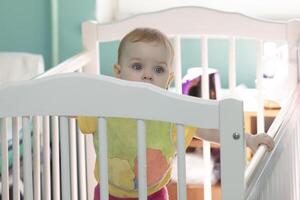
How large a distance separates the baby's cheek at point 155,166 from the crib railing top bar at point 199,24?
2.57ft

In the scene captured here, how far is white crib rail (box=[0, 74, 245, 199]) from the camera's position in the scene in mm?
1372

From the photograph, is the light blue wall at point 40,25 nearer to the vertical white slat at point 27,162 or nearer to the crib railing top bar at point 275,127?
the crib railing top bar at point 275,127

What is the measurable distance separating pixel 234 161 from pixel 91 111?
28cm

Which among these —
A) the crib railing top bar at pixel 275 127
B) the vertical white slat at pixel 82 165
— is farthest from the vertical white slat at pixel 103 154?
the vertical white slat at pixel 82 165

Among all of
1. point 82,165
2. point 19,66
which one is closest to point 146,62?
point 82,165

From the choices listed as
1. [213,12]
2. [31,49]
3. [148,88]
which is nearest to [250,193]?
[148,88]

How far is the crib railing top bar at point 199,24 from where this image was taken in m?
2.37

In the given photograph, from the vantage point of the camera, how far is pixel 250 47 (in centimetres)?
305

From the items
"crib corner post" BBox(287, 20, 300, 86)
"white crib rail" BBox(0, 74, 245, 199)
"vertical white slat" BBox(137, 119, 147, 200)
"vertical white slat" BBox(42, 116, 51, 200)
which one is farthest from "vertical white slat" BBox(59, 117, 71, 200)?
"crib corner post" BBox(287, 20, 300, 86)

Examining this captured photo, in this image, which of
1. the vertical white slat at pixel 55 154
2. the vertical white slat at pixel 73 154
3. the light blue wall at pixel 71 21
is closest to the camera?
the vertical white slat at pixel 55 154

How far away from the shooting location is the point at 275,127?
1.71 m

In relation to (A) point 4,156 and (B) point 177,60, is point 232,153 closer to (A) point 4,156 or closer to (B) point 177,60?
(A) point 4,156

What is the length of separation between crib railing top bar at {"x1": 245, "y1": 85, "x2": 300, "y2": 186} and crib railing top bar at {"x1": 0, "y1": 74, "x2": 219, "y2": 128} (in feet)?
0.46

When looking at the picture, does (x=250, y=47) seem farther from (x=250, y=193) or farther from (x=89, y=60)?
(x=250, y=193)
